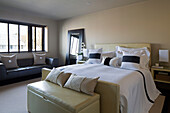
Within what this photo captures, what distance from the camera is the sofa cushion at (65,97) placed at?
1.47 metres

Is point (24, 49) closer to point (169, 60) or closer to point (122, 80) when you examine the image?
point (122, 80)

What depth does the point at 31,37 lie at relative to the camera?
5062 millimetres

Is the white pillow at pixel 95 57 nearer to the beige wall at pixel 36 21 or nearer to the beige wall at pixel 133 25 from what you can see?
the beige wall at pixel 133 25

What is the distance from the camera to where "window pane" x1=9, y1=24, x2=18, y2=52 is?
4.45 m

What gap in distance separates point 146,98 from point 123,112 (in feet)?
3.19

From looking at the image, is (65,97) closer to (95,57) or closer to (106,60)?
(106,60)

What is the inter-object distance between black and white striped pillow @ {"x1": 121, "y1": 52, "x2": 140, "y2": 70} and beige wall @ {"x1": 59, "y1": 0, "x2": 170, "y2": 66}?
33.6 inches

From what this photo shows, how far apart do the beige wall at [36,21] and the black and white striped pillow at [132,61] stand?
3.97 metres

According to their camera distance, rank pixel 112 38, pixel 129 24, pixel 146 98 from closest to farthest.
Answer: pixel 146 98 → pixel 129 24 → pixel 112 38

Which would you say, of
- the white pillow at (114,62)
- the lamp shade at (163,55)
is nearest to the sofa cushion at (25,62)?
the white pillow at (114,62)

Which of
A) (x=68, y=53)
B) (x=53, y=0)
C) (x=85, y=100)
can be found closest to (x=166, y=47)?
(x=85, y=100)

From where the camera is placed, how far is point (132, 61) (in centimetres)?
286

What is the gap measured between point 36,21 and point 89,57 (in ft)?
9.97

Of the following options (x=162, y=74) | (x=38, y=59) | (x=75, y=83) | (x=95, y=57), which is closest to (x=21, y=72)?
(x=38, y=59)
